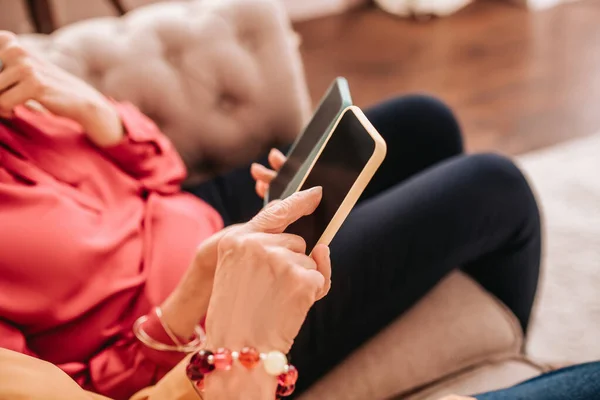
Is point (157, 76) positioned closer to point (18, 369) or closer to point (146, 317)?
point (146, 317)

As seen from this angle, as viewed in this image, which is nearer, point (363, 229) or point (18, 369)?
point (18, 369)

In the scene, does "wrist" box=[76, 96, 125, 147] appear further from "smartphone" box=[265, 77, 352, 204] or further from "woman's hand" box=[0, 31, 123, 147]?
"smartphone" box=[265, 77, 352, 204]

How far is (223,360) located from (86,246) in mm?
296

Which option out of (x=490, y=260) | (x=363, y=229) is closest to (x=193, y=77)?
(x=363, y=229)

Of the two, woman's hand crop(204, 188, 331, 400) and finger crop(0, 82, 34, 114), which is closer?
woman's hand crop(204, 188, 331, 400)

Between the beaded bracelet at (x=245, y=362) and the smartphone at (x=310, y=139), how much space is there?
200mm

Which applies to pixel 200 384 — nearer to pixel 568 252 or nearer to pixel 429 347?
pixel 429 347

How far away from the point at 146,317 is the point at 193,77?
0.51 m

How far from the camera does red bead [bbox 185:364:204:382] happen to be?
0.54 m

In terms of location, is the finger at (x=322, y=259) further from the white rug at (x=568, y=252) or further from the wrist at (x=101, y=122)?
the white rug at (x=568, y=252)

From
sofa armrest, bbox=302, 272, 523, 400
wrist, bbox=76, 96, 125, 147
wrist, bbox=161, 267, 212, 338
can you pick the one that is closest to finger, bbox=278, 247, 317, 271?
wrist, bbox=161, 267, 212, 338

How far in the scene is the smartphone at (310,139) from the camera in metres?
0.63

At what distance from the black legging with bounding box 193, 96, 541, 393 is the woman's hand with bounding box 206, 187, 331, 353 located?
0.20 m

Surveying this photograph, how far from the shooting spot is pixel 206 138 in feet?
3.56
